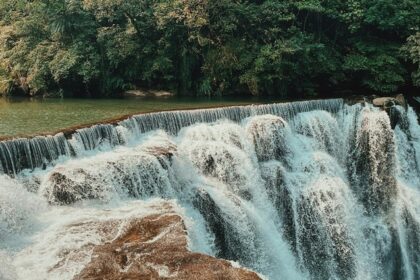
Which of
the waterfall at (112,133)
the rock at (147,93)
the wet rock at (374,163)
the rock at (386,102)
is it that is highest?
the rock at (147,93)

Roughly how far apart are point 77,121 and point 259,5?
11177mm

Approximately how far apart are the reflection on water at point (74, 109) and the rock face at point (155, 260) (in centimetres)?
675

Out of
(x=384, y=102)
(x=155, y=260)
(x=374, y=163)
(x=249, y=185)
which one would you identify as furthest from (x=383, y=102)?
(x=155, y=260)

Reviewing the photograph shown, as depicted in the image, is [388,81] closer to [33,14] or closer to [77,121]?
[77,121]

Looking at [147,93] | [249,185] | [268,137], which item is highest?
[147,93]

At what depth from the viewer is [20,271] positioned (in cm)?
611

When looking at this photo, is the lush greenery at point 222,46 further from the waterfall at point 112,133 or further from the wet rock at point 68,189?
the wet rock at point 68,189

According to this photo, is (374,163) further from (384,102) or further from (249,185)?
(249,185)

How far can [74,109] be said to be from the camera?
17.3 metres

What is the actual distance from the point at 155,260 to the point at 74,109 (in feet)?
42.4

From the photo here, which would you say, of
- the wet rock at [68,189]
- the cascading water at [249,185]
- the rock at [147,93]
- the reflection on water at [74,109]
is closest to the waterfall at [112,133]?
the cascading water at [249,185]

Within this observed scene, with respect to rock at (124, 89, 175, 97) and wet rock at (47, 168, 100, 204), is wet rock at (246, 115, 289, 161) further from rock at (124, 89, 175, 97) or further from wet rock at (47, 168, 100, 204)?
rock at (124, 89, 175, 97)

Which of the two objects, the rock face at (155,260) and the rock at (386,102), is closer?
the rock face at (155,260)

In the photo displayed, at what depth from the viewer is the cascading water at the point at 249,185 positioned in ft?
27.7
